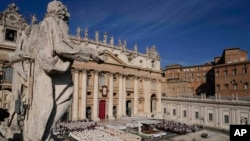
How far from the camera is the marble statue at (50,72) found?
117 inches

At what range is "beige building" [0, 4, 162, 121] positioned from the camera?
1059 inches

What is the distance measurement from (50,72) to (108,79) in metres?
34.4

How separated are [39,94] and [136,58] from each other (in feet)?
133

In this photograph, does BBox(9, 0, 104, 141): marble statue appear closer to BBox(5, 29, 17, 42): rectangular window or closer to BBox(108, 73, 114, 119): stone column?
BBox(5, 29, 17, 42): rectangular window

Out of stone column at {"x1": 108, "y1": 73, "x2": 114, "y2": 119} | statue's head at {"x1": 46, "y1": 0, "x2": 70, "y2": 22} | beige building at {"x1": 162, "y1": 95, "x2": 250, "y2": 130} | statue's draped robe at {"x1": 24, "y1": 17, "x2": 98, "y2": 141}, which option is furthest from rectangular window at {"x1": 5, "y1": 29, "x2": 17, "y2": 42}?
beige building at {"x1": 162, "y1": 95, "x2": 250, "y2": 130}

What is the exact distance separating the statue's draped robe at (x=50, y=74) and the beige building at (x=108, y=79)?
874 inches

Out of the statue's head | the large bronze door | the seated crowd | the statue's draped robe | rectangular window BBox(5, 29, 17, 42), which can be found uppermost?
→ rectangular window BBox(5, 29, 17, 42)

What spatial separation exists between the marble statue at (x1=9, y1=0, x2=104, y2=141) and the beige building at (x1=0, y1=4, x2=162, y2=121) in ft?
72.6

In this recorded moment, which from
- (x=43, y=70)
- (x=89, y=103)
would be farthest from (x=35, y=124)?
(x=89, y=103)

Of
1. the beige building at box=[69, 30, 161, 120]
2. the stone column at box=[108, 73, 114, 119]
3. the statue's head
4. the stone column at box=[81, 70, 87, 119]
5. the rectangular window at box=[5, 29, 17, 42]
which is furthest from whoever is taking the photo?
the stone column at box=[108, 73, 114, 119]

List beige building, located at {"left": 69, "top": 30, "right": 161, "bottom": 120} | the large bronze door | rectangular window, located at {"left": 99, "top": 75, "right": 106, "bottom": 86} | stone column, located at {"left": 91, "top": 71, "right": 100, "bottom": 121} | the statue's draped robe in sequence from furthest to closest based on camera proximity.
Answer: rectangular window, located at {"left": 99, "top": 75, "right": 106, "bottom": 86}
the large bronze door
stone column, located at {"left": 91, "top": 71, "right": 100, "bottom": 121}
beige building, located at {"left": 69, "top": 30, "right": 161, "bottom": 120}
the statue's draped robe

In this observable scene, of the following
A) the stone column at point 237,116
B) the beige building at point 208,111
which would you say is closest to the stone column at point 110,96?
the beige building at point 208,111

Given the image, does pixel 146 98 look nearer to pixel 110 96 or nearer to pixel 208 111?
pixel 110 96

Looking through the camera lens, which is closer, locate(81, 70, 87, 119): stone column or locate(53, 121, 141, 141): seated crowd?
locate(53, 121, 141, 141): seated crowd
